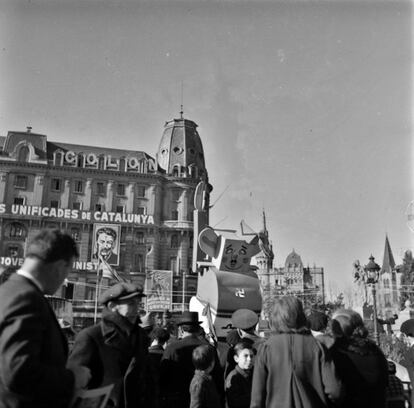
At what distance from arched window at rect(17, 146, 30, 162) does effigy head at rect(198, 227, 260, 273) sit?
48.5 m

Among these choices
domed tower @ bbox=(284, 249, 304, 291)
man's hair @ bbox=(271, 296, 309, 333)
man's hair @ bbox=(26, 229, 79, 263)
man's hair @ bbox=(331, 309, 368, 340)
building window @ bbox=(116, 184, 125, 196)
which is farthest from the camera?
domed tower @ bbox=(284, 249, 304, 291)

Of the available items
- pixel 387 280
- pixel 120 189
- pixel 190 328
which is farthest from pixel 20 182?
pixel 387 280

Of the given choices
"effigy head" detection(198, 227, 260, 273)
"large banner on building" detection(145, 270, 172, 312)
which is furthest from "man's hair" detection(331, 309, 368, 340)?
"large banner on building" detection(145, 270, 172, 312)

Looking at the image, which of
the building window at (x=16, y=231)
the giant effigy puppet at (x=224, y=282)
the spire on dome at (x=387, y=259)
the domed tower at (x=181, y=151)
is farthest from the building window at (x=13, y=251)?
the spire on dome at (x=387, y=259)

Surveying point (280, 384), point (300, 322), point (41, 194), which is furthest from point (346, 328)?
point (41, 194)

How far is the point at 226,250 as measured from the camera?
8820mm

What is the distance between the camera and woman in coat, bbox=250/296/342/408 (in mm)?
3291

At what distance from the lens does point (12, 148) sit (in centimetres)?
5356

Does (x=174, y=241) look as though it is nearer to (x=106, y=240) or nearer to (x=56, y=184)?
(x=106, y=240)

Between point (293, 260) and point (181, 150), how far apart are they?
64.4m

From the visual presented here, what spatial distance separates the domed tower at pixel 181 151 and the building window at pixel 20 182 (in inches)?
631

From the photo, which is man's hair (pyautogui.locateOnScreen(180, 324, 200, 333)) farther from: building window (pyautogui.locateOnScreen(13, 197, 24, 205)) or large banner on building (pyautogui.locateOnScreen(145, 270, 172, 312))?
building window (pyautogui.locateOnScreen(13, 197, 24, 205))

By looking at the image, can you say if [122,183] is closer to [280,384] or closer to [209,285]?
[209,285]

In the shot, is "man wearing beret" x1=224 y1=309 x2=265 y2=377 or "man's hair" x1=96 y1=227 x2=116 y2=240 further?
"man's hair" x1=96 y1=227 x2=116 y2=240
